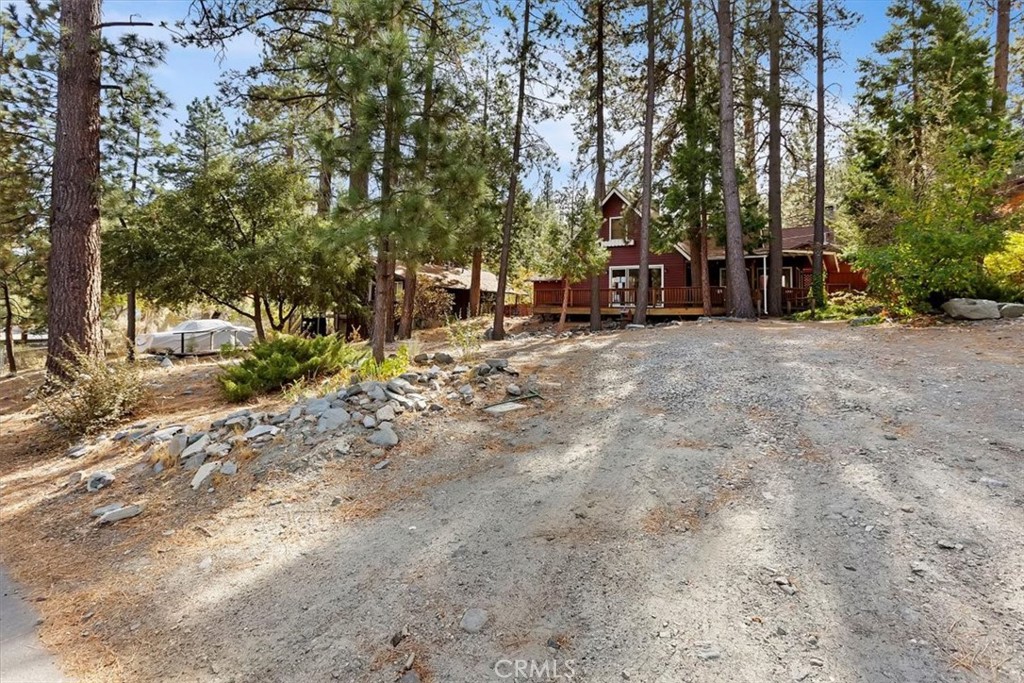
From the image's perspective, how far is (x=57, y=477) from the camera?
16.7 feet

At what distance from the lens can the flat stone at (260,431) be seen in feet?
16.5

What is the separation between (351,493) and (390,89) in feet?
16.0

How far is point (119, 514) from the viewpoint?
159 inches

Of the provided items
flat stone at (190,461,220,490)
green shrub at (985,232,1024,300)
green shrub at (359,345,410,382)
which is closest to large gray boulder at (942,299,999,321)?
green shrub at (985,232,1024,300)

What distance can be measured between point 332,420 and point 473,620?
10.2ft

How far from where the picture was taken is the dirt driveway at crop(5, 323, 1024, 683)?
222 centimetres

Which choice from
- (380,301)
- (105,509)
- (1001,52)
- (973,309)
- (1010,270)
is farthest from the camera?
(1001,52)

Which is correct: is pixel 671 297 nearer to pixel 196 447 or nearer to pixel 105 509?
pixel 196 447

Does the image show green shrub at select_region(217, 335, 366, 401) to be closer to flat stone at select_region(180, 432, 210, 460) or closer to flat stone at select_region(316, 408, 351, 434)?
flat stone at select_region(180, 432, 210, 460)

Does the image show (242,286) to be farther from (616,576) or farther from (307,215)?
(616,576)

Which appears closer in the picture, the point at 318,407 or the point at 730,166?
the point at 318,407

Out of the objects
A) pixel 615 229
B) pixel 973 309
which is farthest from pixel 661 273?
pixel 973 309

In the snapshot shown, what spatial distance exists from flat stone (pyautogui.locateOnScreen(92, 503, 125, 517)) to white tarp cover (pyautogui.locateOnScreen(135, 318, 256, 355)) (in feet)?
54.7

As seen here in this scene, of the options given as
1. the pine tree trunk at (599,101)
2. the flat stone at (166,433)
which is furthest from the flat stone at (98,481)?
the pine tree trunk at (599,101)
